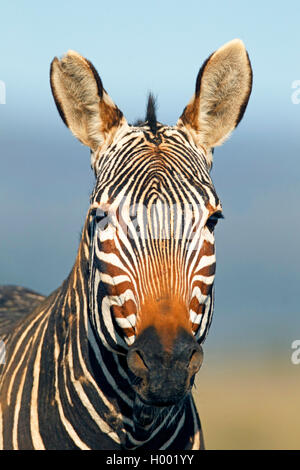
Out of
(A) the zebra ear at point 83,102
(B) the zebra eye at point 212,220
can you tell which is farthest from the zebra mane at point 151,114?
(B) the zebra eye at point 212,220

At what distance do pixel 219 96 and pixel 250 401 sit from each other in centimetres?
1657

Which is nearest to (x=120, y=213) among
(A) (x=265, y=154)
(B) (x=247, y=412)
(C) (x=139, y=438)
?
(C) (x=139, y=438)

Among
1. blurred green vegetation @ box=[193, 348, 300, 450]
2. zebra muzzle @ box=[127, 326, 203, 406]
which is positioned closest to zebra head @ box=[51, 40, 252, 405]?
zebra muzzle @ box=[127, 326, 203, 406]

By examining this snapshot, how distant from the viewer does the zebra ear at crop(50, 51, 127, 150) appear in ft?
16.4

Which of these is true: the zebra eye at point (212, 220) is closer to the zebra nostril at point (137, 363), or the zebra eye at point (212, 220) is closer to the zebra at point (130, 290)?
the zebra at point (130, 290)

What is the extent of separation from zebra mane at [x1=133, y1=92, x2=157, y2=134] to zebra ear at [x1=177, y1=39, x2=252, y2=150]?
193mm

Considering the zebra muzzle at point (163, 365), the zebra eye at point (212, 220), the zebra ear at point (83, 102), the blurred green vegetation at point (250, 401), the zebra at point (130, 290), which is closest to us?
the zebra muzzle at point (163, 365)

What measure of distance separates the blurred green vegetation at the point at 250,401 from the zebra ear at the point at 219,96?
25.6 ft

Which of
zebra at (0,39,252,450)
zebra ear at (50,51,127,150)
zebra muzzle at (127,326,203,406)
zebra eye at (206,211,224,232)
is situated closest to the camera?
zebra muzzle at (127,326,203,406)

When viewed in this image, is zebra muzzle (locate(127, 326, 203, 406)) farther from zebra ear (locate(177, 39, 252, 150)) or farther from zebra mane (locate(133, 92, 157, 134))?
zebra ear (locate(177, 39, 252, 150))

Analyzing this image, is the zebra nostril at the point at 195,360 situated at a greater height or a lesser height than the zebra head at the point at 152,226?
lesser

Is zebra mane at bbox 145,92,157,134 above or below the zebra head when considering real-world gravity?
above

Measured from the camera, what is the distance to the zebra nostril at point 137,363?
4023mm

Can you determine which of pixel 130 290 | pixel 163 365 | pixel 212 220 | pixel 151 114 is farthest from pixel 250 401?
pixel 163 365
